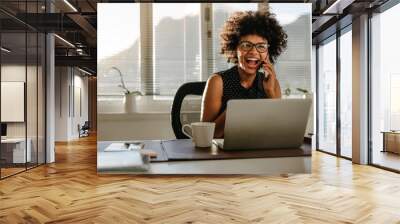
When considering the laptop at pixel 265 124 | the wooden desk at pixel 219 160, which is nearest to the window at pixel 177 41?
the laptop at pixel 265 124

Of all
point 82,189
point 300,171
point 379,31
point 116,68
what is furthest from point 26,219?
point 379,31

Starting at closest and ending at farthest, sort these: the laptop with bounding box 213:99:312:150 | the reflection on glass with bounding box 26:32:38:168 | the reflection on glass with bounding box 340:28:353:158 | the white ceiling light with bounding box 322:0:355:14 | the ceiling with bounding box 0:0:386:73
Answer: the laptop with bounding box 213:99:312:150 < the white ceiling light with bounding box 322:0:355:14 < the ceiling with bounding box 0:0:386:73 < the reflection on glass with bounding box 26:32:38:168 < the reflection on glass with bounding box 340:28:353:158

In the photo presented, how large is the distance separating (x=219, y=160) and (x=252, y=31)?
1.61 meters

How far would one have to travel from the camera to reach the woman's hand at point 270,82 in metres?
4.49

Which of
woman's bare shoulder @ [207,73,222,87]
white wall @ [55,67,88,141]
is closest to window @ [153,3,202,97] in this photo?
woman's bare shoulder @ [207,73,222,87]

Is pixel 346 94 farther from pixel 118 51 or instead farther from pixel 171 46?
pixel 118 51

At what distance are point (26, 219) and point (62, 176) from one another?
86.5 inches

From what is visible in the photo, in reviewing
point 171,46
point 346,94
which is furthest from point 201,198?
point 346,94

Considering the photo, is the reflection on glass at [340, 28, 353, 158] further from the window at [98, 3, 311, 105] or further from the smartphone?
the smartphone

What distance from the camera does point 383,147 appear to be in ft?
20.3

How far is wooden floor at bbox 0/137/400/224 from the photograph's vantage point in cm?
324

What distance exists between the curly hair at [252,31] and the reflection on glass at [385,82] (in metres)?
2.35

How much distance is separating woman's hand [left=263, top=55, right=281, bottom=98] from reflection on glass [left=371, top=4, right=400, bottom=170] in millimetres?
2435

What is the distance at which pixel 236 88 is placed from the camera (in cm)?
448
